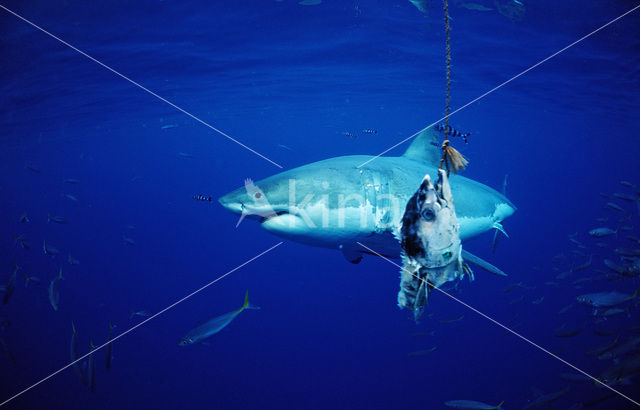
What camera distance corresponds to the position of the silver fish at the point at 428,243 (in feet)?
5.59

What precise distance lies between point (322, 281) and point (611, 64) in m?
29.3

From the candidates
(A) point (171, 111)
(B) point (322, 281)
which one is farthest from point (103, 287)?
(B) point (322, 281)

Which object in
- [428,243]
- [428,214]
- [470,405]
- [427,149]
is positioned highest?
[428,214]

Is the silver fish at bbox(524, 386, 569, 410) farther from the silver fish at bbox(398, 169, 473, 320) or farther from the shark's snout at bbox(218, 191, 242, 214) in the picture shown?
the shark's snout at bbox(218, 191, 242, 214)

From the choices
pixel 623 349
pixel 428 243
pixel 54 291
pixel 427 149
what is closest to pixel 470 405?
pixel 623 349

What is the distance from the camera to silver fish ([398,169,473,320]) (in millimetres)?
1705

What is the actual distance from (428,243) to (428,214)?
0.17m

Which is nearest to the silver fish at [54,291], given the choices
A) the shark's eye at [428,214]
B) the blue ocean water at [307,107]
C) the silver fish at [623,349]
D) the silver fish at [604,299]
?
the blue ocean water at [307,107]

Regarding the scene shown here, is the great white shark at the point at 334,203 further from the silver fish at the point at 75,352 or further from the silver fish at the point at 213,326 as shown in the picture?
the silver fish at the point at 75,352

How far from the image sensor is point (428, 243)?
69.4 inches

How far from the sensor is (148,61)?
14.2m

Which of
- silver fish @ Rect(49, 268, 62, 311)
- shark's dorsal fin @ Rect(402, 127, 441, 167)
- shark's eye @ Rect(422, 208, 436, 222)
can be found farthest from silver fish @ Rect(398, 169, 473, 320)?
silver fish @ Rect(49, 268, 62, 311)

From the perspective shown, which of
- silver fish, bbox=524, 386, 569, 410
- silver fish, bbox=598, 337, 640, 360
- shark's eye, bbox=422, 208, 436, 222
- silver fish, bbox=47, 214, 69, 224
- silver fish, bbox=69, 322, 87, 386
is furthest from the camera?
silver fish, bbox=47, 214, 69, 224

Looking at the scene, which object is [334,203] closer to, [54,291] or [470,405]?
[470,405]
